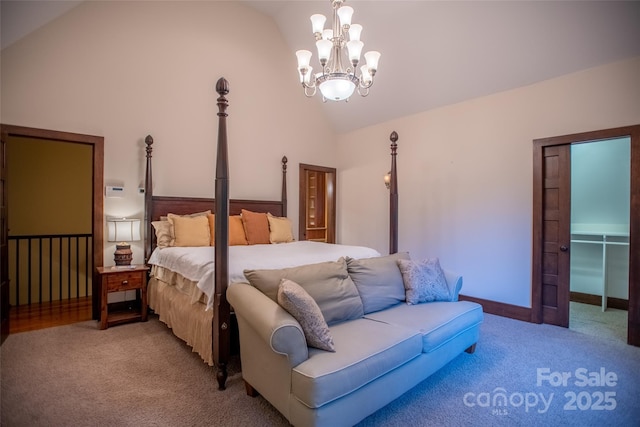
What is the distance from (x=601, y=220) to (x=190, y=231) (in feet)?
18.0

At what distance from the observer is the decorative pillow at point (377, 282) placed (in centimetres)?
253

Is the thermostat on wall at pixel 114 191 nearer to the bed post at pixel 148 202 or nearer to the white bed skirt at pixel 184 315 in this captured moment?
the bed post at pixel 148 202

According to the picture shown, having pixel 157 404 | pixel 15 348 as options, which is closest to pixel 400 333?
pixel 157 404

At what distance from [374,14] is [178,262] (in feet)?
12.1

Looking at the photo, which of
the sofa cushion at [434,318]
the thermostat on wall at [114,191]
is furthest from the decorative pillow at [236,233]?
the sofa cushion at [434,318]

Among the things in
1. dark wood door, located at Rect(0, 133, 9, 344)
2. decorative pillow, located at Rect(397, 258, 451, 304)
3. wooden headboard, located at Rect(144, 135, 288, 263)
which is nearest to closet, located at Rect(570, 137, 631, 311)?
decorative pillow, located at Rect(397, 258, 451, 304)

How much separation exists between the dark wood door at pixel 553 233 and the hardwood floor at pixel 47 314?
529 cm

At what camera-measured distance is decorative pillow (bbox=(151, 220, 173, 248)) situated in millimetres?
3713

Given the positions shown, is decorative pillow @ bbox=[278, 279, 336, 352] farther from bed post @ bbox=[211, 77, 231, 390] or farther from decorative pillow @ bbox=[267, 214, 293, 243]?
decorative pillow @ bbox=[267, 214, 293, 243]

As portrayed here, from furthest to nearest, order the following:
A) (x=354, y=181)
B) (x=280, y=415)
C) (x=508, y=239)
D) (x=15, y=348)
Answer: (x=354, y=181), (x=508, y=239), (x=15, y=348), (x=280, y=415)

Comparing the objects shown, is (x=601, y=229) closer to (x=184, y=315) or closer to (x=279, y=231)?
(x=279, y=231)

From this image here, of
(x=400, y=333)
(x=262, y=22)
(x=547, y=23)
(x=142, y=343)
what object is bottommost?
(x=142, y=343)

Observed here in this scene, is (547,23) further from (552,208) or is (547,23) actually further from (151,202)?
(151,202)

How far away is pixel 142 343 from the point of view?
302 cm
